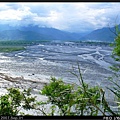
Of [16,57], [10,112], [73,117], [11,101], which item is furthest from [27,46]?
[73,117]

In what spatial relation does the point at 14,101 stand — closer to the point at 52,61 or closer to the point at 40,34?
the point at 40,34

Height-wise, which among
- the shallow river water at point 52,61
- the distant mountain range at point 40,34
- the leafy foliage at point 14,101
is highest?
the distant mountain range at point 40,34

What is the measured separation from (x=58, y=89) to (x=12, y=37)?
25.2 inches

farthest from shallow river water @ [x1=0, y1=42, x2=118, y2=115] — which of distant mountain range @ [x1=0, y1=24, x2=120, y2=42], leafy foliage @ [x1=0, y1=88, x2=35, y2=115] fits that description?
leafy foliage @ [x1=0, y1=88, x2=35, y2=115]

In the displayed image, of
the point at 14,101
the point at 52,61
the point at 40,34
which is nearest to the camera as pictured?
the point at 14,101

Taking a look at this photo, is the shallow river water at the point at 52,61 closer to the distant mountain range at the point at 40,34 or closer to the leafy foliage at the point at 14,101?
the distant mountain range at the point at 40,34

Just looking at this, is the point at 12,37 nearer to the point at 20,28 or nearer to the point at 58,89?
the point at 20,28

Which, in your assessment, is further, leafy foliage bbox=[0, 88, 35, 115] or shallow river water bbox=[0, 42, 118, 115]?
shallow river water bbox=[0, 42, 118, 115]

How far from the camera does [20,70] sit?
8.25 feet

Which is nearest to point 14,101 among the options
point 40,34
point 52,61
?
point 40,34

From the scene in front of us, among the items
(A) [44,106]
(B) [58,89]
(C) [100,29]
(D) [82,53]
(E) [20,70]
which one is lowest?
(A) [44,106]

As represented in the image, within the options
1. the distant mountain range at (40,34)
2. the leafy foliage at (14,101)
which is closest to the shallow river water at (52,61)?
the distant mountain range at (40,34)

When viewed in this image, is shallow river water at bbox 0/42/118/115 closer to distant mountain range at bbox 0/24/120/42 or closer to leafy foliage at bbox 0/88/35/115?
distant mountain range at bbox 0/24/120/42

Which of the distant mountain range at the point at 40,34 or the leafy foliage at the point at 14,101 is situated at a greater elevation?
the distant mountain range at the point at 40,34
